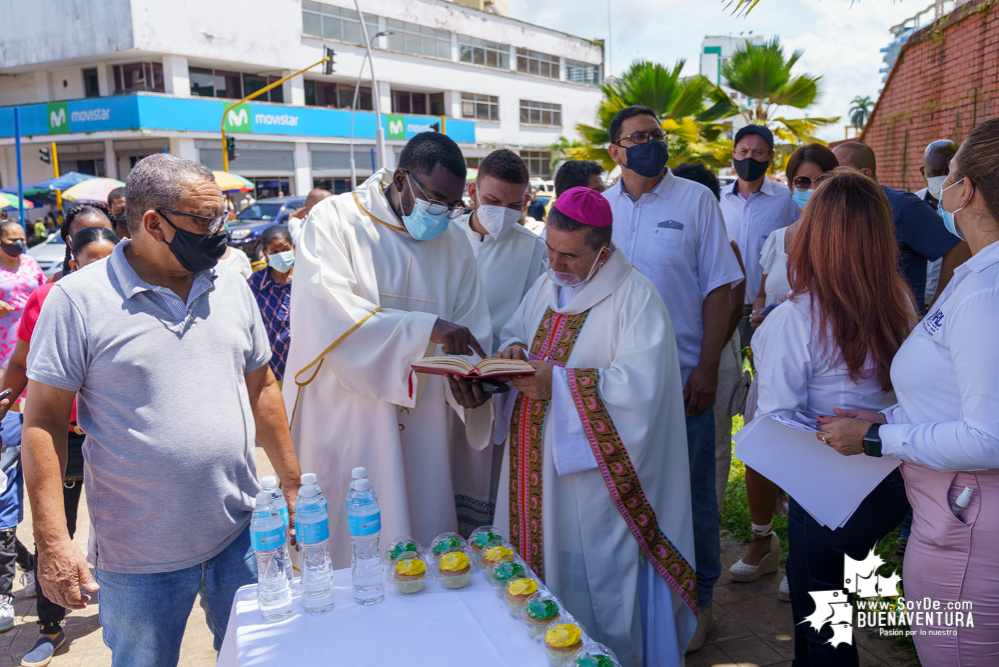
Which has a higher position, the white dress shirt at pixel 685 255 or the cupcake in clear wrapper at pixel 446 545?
the white dress shirt at pixel 685 255

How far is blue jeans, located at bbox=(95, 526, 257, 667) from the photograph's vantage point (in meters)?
2.46

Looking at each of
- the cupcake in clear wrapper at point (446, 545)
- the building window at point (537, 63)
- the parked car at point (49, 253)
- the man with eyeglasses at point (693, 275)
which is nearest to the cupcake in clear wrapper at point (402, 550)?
the cupcake in clear wrapper at point (446, 545)

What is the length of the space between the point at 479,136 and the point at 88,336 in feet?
130

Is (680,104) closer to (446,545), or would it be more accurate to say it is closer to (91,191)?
(91,191)

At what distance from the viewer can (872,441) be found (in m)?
2.33

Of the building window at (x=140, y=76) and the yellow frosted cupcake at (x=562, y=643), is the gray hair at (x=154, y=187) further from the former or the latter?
the building window at (x=140, y=76)

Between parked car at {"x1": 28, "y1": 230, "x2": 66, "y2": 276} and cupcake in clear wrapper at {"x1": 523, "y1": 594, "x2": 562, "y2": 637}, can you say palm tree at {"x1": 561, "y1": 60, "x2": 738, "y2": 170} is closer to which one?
parked car at {"x1": 28, "y1": 230, "x2": 66, "y2": 276}

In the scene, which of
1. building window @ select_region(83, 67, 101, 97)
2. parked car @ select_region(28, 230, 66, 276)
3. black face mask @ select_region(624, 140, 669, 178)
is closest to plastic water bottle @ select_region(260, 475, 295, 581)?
black face mask @ select_region(624, 140, 669, 178)

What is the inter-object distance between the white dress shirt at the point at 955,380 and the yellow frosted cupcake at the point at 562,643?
110 centimetres

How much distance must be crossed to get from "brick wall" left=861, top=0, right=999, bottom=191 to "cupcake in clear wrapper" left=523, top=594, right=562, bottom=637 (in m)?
7.97

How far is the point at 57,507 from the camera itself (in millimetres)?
2295

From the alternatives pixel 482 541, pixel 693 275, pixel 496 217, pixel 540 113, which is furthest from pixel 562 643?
pixel 540 113

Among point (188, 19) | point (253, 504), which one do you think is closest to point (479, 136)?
point (188, 19)

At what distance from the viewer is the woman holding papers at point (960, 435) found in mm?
2004
